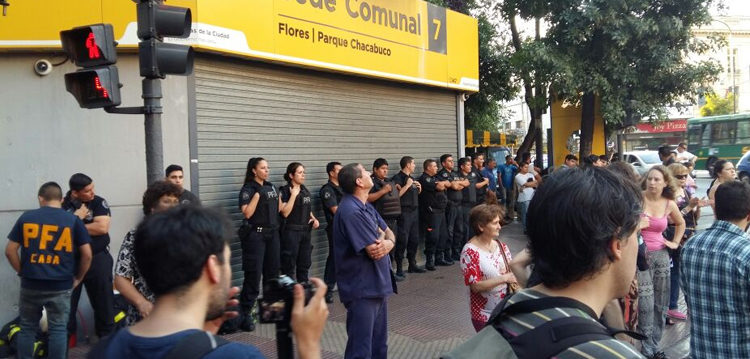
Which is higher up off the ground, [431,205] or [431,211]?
[431,205]

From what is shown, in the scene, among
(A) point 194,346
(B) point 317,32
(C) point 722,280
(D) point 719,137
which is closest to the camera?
(A) point 194,346

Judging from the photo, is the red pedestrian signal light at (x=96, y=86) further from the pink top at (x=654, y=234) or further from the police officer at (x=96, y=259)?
the pink top at (x=654, y=234)

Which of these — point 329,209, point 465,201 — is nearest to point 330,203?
point 329,209

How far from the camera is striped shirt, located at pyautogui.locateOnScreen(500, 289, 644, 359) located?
1591mm

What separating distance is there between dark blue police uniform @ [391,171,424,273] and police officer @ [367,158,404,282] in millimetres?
360

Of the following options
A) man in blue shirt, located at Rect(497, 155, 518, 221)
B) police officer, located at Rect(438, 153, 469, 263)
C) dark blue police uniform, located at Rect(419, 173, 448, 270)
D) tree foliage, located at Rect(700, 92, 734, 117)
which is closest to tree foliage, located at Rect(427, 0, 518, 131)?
man in blue shirt, located at Rect(497, 155, 518, 221)

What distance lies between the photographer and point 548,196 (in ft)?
6.33

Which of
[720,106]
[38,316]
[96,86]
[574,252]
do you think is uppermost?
[720,106]

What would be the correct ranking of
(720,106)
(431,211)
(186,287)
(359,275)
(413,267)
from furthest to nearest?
1. (720,106)
2. (431,211)
3. (413,267)
4. (359,275)
5. (186,287)

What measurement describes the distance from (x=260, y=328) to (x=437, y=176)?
4819 millimetres

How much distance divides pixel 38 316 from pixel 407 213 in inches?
239

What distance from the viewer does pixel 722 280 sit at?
147 inches

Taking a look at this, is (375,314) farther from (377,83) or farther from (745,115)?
(745,115)

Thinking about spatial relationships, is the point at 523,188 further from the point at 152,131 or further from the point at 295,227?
the point at 152,131
